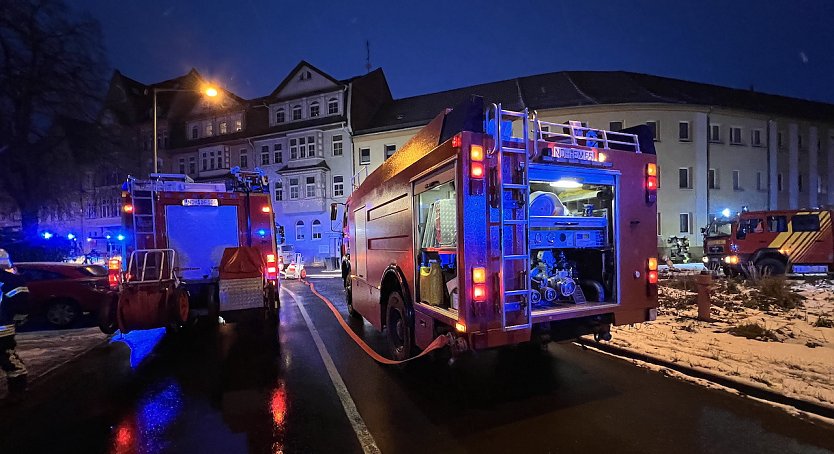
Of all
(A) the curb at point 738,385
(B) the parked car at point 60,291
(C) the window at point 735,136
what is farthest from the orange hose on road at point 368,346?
(C) the window at point 735,136

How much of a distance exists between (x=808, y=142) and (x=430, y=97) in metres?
28.9

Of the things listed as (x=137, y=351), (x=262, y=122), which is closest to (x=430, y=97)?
(x=262, y=122)

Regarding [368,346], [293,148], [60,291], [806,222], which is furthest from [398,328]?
[293,148]

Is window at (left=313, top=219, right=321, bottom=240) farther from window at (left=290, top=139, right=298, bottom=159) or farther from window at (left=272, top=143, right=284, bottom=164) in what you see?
window at (left=272, top=143, right=284, bottom=164)

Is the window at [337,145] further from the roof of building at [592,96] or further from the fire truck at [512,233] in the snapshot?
the fire truck at [512,233]

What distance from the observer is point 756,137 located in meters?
30.6

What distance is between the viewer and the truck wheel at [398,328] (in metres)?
5.65

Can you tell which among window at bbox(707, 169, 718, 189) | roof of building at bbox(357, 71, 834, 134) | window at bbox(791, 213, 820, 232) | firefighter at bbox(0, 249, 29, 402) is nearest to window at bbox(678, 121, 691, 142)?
roof of building at bbox(357, 71, 834, 134)

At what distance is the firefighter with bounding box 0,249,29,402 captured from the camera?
485cm

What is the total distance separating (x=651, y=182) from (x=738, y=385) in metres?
2.48

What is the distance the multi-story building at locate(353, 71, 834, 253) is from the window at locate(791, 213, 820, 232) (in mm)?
12728

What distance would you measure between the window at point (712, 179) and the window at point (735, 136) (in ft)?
9.13

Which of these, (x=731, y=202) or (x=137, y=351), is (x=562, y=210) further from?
(x=731, y=202)

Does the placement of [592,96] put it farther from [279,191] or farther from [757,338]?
[757,338]
